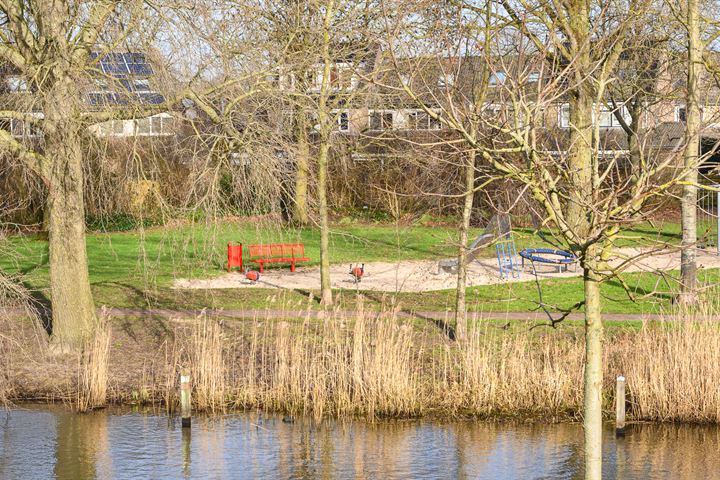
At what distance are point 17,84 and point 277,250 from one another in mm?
10541

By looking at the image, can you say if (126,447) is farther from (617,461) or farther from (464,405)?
(617,461)

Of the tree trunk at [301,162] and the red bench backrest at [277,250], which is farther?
the red bench backrest at [277,250]

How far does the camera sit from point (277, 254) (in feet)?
80.0

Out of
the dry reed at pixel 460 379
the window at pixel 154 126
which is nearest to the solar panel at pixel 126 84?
the window at pixel 154 126

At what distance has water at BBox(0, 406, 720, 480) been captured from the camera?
11.6 meters

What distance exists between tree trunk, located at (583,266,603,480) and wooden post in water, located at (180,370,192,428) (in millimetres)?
6257

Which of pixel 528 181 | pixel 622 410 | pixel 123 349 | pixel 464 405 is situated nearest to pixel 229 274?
pixel 123 349

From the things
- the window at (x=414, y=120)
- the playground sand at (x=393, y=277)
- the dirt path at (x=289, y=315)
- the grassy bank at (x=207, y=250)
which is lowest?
the dirt path at (x=289, y=315)

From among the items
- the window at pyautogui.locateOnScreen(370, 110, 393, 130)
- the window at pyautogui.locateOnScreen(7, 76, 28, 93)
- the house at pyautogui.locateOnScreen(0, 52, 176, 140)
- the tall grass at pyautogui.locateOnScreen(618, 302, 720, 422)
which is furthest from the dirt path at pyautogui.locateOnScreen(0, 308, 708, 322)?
the window at pyautogui.locateOnScreen(370, 110, 393, 130)

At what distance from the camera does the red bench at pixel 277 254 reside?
23.5m

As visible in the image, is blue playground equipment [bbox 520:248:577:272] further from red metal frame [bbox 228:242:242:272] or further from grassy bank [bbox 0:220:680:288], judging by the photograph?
red metal frame [bbox 228:242:242:272]

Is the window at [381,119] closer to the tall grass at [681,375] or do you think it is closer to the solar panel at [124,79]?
the solar panel at [124,79]

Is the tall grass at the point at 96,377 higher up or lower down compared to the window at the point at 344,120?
lower down

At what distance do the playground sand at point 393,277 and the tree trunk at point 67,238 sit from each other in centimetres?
473
